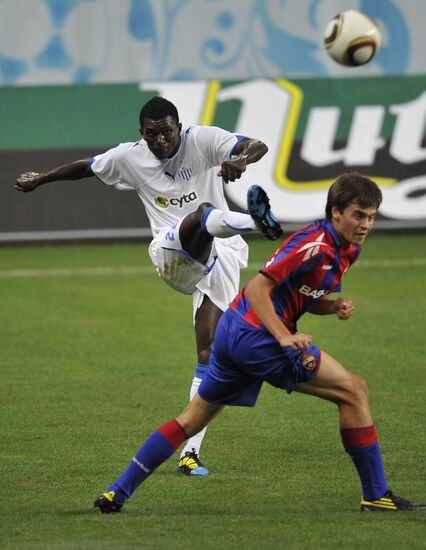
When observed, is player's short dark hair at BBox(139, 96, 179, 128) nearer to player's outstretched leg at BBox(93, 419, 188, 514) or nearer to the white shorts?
the white shorts

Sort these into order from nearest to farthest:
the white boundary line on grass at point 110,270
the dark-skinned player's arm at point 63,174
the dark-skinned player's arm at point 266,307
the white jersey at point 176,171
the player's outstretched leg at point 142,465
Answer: the dark-skinned player's arm at point 266,307 < the player's outstretched leg at point 142,465 < the white jersey at point 176,171 < the dark-skinned player's arm at point 63,174 < the white boundary line on grass at point 110,270

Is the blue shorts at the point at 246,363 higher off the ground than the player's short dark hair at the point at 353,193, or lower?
lower

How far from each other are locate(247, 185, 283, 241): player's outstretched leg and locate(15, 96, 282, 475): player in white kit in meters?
0.94

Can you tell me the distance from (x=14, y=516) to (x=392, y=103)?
505 inches

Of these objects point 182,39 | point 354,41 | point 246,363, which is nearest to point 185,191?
point 246,363

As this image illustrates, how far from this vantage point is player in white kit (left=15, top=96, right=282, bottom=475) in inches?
290

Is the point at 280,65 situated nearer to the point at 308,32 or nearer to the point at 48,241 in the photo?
the point at 308,32

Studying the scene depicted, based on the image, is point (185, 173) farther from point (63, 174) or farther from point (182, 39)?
point (182, 39)

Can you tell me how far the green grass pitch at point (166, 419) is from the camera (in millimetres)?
6008

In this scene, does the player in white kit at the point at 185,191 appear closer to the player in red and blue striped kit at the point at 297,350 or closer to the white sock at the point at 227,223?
the white sock at the point at 227,223

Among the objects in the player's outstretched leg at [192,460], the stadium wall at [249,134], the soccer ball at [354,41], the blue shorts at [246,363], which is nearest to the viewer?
the blue shorts at [246,363]

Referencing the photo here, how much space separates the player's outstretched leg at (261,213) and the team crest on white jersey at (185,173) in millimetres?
1551

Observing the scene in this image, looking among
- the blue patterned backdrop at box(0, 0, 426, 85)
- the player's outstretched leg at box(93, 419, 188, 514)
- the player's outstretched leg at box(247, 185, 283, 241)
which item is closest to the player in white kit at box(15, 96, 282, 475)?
the player's outstretched leg at box(247, 185, 283, 241)

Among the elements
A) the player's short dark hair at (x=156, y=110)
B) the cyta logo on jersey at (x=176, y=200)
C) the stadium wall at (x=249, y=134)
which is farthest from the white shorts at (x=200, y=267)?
the stadium wall at (x=249, y=134)
